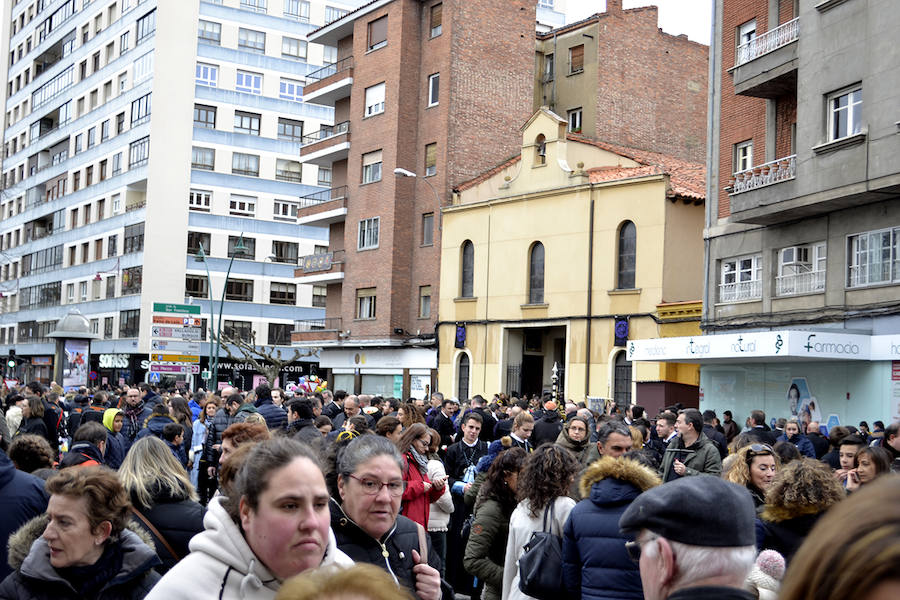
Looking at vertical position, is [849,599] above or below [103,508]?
above

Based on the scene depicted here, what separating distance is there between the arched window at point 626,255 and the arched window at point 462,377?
8.11 meters

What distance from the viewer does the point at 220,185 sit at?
6116cm

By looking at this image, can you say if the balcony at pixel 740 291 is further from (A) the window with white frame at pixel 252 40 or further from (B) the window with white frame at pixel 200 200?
(A) the window with white frame at pixel 252 40

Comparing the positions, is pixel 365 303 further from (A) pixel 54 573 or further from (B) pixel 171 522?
(A) pixel 54 573

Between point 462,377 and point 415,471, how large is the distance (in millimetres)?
31776

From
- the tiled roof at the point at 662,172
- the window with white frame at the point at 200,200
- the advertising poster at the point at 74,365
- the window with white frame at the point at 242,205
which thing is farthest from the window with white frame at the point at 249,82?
the advertising poster at the point at 74,365

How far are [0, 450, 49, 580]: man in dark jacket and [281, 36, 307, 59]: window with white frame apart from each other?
6177 centimetres

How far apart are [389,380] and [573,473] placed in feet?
121

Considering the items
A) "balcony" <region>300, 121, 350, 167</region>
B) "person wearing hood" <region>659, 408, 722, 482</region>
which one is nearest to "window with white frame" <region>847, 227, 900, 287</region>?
"person wearing hood" <region>659, 408, 722, 482</region>

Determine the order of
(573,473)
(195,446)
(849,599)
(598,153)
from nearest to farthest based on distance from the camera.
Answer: (849,599) < (573,473) < (195,446) < (598,153)

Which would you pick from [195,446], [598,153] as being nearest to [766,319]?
[598,153]

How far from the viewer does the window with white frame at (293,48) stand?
6448 cm

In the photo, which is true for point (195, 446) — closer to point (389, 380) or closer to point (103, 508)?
point (103, 508)

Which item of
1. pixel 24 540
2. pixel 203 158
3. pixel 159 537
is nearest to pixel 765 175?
pixel 159 537
